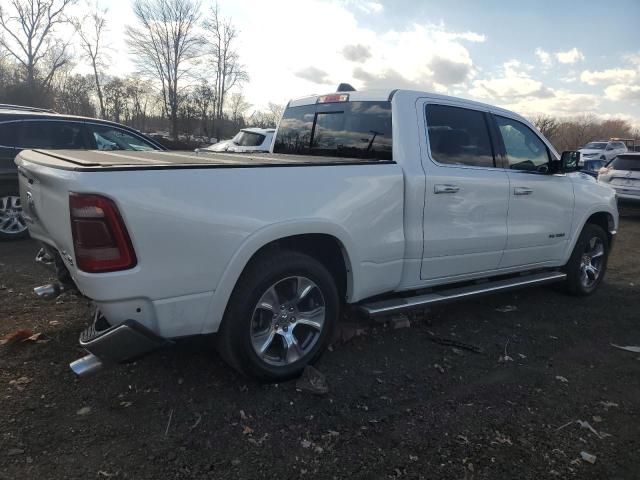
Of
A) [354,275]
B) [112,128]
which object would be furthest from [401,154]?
[112,128]

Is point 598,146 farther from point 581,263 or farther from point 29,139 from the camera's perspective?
point 29,139

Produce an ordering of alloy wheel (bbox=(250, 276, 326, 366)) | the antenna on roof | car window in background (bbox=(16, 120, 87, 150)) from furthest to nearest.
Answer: car window in background (bbox=(16, 120, 87, 150)) → the antenna on roof → alloy wheel (bbox=(250, 276, 326, 366))

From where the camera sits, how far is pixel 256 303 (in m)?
2.93

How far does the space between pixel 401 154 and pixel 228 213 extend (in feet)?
5.08

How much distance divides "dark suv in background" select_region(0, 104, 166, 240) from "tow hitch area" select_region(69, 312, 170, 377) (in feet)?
15.8

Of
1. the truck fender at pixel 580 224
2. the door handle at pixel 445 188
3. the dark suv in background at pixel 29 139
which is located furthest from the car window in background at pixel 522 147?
the dark suv in background at pixel 29 139

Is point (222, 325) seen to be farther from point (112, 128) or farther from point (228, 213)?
point (112, 128)

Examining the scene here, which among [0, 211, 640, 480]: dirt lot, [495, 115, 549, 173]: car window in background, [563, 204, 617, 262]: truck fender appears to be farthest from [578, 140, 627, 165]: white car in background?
[0, 211, 640, 480]: dirt lot

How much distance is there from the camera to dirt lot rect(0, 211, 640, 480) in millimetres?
2465

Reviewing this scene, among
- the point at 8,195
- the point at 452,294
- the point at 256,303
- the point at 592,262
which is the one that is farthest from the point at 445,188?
the point at 8,195

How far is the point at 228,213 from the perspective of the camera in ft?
8.71

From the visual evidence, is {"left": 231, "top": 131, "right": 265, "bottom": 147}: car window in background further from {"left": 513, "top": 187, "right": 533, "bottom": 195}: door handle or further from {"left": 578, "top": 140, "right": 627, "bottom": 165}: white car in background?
{"left": 578, "top": 140, "right": 627, "bottom": 165}: white car in background

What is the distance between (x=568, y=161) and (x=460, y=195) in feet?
5.61

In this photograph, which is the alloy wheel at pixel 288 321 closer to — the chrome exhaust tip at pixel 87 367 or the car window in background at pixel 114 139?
the chrome exhaust tip at pixel 87 367
